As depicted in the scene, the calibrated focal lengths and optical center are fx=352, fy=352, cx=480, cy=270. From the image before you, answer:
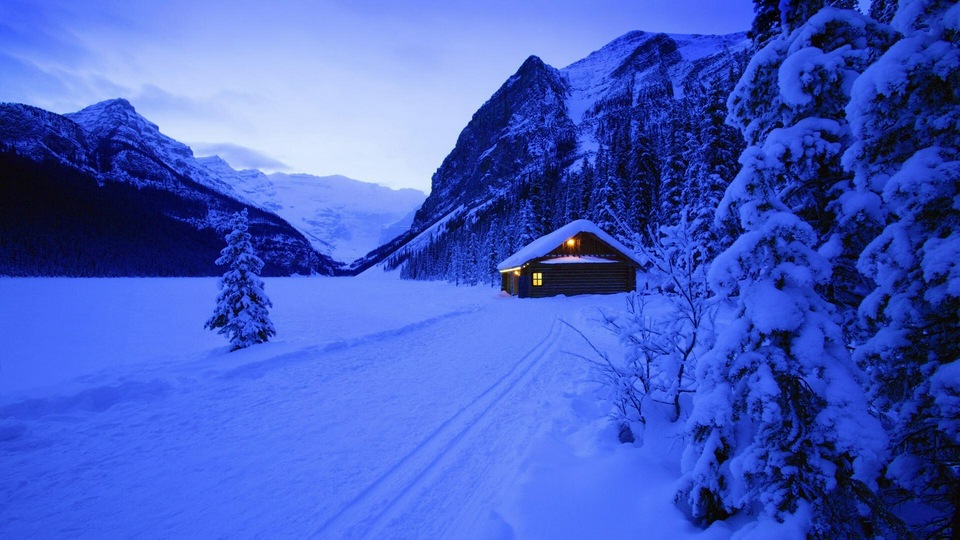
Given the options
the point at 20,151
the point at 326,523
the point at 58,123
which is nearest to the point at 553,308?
the point at 326,523

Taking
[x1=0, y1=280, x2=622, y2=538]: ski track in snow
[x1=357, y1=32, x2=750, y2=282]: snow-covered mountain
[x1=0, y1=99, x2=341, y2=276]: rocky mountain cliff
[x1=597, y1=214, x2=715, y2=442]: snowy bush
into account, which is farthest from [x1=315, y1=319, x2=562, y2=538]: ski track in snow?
[x1=0, y1=99, x2=341, y2=276]: rocky mountain cliff

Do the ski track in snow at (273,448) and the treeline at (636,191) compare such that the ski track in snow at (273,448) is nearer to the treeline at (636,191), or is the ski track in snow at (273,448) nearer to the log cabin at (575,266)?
the treeline at (636,191)

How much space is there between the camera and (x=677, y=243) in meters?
4.85

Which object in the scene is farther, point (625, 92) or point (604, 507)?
point (625, 92)

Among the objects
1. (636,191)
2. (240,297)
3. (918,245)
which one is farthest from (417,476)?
(636,191)

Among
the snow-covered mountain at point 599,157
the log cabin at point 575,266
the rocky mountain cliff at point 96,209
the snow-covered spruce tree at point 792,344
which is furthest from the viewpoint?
the rocky mountain cliff at point 96,209

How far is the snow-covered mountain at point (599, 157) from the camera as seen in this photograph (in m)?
31.8

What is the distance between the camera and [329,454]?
5.04 m

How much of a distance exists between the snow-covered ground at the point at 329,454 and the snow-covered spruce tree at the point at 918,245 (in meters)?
1.54

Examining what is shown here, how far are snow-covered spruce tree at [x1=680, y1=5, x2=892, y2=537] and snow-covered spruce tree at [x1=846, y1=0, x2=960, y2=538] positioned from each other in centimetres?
30

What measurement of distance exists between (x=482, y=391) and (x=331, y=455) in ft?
11.0

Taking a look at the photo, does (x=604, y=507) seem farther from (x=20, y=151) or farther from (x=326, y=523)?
(x=20, y=151)

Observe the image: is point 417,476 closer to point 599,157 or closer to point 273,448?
point 273,448

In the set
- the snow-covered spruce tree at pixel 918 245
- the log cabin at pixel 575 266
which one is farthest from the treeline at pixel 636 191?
the log cabin at pixel 575 266
